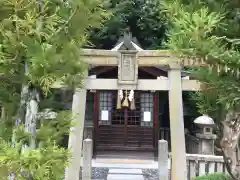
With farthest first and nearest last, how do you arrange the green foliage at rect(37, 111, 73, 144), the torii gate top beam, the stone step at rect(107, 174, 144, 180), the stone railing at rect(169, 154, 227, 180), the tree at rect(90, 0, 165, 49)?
1. the tree at rect(90, 0, 165, 49)
2. the stone step at rect(107, 174, 144, 180)
3. the stone railing at rect(169, 154, 227, 180)
4. the torii gate top beam
5. the green foliage at rect(37, 111, 73, 144)

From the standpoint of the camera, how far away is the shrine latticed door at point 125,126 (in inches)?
492

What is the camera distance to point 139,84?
8094 mm

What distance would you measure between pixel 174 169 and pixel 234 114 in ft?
11.3

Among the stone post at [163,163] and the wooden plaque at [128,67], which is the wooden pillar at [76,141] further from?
the stone post at [163,163]

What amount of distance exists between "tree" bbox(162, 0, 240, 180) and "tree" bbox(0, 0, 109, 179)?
845 millimetres

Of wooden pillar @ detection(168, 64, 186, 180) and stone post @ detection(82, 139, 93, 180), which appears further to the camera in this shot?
stone post @ detection(82, 139, 93, 180)

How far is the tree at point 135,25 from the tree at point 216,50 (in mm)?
8825

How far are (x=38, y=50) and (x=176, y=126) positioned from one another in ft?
16.8

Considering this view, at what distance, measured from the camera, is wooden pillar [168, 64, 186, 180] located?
7.51m

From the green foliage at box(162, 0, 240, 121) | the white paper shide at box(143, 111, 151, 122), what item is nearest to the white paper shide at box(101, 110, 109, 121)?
the white paper shide at box(143, 111, 151, 122)

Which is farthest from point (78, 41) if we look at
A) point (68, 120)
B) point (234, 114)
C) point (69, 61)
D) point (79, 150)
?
point (79, 150)

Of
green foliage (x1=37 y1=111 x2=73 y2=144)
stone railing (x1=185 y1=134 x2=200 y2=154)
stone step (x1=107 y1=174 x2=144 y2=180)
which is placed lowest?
stone step (x1=107 y1=174 x2=144 y2=180)

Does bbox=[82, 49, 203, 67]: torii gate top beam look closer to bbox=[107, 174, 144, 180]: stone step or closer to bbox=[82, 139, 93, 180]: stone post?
bbox=[82, 139, 93, 180]: stone post

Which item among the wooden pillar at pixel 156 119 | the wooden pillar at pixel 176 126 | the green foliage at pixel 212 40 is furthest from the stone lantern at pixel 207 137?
the green foliage at pixel 212 40
